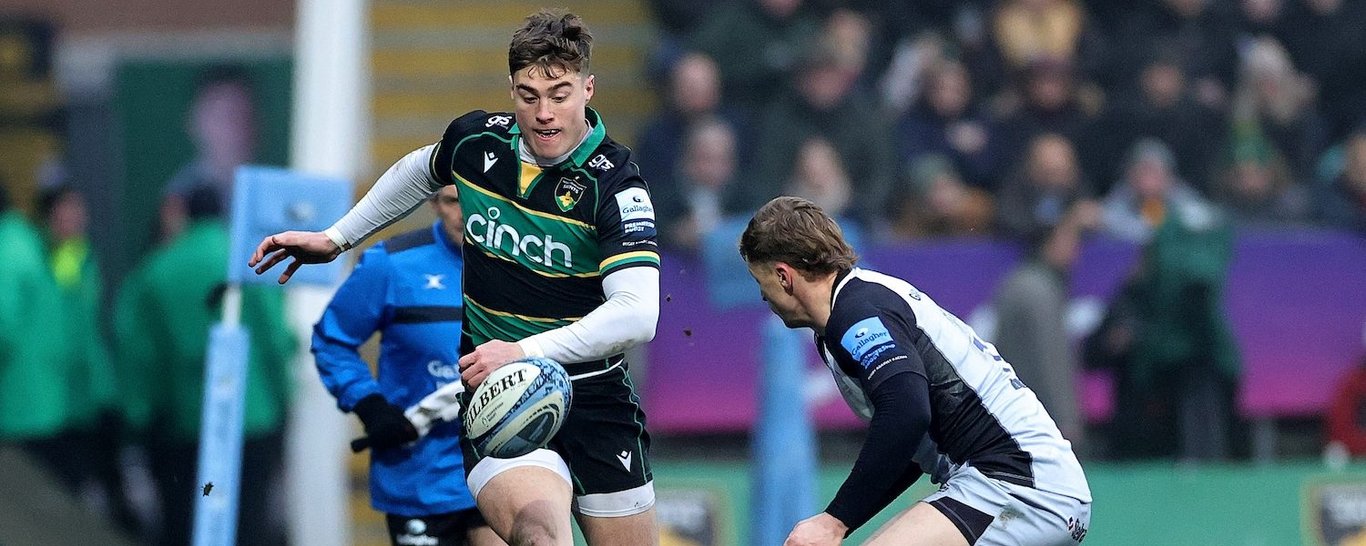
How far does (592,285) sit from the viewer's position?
566 centimetres

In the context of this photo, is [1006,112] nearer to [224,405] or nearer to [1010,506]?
[224,405]

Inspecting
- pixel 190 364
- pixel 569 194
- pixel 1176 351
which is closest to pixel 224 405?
pixel 569 194

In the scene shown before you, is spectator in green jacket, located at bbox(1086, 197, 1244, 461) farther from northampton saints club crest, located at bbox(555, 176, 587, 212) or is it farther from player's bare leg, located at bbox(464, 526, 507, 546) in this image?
northampton saints club crest, located at bbox(555, 176, 587, 212)

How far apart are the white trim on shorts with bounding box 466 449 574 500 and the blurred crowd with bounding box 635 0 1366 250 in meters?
5.70

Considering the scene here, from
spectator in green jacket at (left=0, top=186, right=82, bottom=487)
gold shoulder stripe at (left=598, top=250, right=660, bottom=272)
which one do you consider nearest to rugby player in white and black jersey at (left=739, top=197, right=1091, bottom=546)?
gold shoulder stripe at (left=598, top=250, right=660, bottom=272)

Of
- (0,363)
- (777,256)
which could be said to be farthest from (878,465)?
(0,363)

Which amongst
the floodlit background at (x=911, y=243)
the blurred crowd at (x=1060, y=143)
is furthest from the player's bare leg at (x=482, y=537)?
the blurred crowd at (x=1060, y=143)

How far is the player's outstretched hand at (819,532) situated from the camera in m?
5.21

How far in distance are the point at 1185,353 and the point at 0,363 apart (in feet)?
22.8

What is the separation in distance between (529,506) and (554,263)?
73cm

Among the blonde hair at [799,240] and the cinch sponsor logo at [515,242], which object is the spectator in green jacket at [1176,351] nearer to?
the blonde hair at [799,240]

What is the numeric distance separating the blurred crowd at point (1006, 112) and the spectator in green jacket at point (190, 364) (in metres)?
2.53

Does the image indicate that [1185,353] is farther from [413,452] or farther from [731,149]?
[413,452]

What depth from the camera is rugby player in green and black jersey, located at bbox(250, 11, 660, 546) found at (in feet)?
17.9
